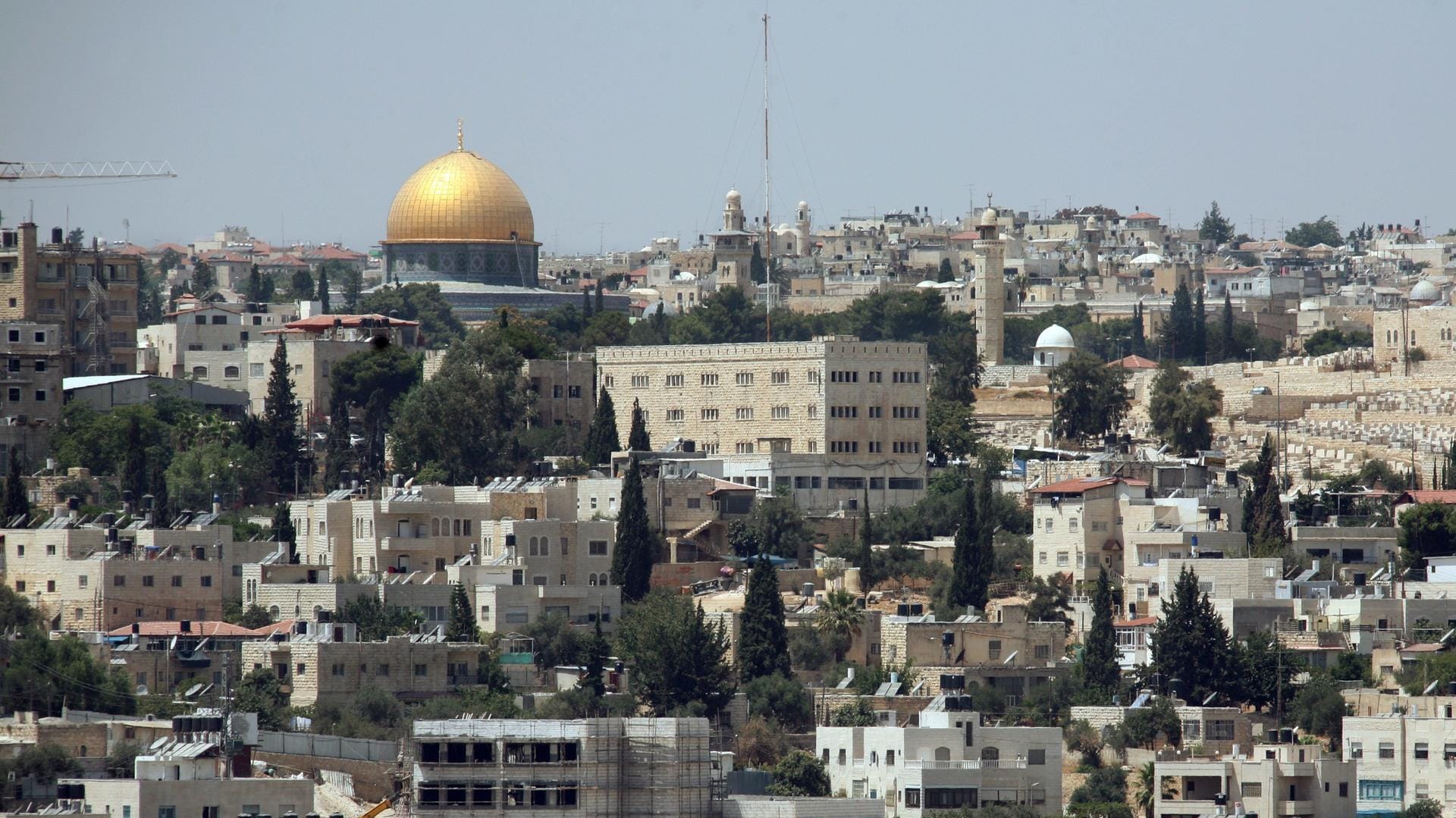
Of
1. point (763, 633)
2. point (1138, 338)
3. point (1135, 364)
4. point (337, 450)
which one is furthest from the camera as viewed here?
point (1138, 338)

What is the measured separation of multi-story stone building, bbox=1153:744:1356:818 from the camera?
48375 mm

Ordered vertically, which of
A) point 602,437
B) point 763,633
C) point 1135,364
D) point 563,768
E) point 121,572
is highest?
point 1135,364

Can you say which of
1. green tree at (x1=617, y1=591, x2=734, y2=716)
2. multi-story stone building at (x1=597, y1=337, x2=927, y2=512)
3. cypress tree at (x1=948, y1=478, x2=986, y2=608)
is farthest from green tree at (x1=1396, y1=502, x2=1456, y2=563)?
green tree at (x1=617, y1=591, x2=734, y2=716)

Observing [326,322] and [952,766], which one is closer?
[952,766]

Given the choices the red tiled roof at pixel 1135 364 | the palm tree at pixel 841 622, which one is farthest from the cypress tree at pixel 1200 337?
the palm tree at pixel 841 622

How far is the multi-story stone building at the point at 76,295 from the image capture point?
3103 inches

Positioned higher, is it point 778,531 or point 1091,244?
point 1091,244

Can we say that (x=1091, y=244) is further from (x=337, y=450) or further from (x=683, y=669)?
(x=683, y=669)

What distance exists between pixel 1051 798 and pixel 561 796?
9.34 m

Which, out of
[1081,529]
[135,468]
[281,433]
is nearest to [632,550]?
[1081,529]

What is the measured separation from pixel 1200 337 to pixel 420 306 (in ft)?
73.7

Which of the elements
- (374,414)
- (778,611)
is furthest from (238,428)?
(778,611)

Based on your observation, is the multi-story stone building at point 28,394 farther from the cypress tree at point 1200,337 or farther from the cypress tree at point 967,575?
the cypress tree at point 1200,337

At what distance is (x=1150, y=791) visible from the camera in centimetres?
5038
